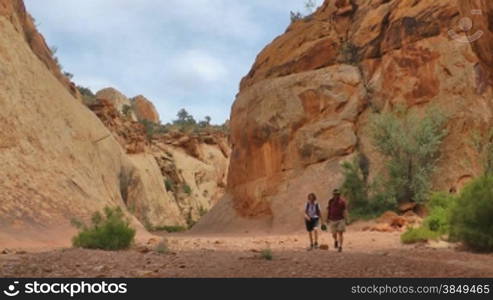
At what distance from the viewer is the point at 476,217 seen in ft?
37.0

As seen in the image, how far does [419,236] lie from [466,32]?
42.8 ft

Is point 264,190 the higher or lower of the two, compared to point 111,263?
higher

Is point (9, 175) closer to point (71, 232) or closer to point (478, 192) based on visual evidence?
point (71, 232)

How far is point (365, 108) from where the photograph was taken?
26.4 meters

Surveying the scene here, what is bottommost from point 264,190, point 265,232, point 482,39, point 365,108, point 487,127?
point 265,232

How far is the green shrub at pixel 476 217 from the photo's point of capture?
1103 centimetres

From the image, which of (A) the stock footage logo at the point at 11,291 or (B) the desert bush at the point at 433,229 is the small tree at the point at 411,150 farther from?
(A) the stock footage logo at the point at 11,291

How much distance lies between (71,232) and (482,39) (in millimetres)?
18291

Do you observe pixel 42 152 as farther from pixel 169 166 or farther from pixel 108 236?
pixel 169 166

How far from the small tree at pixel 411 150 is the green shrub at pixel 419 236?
7708mm

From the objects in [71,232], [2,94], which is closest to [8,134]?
[2,94]

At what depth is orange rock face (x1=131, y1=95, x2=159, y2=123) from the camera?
257ft

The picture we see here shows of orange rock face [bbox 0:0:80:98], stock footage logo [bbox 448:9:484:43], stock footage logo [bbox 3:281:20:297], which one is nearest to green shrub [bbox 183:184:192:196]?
orange rock face [bbox 0:0:80:98]

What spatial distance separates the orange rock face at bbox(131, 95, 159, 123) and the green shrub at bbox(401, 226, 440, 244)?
6595 centimetres
